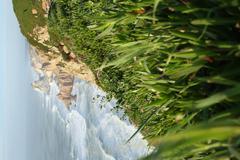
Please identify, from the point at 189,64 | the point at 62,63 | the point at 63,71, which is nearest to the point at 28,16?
the point at 63,71

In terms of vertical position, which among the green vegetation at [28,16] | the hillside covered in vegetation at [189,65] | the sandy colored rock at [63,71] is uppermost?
the hillside covered in vegetation at [189,65]

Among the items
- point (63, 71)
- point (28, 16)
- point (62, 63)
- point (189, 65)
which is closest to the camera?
point (189, 65)

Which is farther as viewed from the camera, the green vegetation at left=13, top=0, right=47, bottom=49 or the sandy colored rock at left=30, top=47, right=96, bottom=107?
the green vegetation at left=13, top=0, right=47, bottom=49

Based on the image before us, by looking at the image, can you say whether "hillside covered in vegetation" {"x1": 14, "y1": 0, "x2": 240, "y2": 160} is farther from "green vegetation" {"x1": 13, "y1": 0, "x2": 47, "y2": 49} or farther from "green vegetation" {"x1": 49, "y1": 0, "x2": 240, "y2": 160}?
"green vegetation" {"x1": 13, "y1": 0, "x2": 47, "y2": 49}

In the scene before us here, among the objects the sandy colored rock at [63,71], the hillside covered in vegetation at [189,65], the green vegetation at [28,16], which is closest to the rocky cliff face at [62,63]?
A: the sandy colored rock at [63,71]

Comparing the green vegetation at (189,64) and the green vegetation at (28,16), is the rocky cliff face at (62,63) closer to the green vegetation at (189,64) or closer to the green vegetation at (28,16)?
the green vegetation at (28,16)

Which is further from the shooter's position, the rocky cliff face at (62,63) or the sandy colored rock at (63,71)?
the sandy colored rock at (63,71)

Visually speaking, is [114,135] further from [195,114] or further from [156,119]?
[195,114]

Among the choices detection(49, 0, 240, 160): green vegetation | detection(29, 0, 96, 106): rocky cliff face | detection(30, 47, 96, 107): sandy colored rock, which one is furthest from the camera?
detection(30, 47, 96, 107): sandy colored rock

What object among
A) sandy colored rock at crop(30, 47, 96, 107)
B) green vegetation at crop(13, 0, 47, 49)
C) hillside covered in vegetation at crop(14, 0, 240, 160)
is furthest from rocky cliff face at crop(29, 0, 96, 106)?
hillside covered in vegetation at crop(14, 0, 240, 160)

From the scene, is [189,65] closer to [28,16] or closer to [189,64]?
Answer: [189,64]

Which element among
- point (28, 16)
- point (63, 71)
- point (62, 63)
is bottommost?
point (63, 71)

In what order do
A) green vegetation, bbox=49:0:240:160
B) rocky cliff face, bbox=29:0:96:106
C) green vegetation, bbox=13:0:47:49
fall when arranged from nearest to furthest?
green vegetation, bbox=49:0:240:160, rocky cliff face, bbox=29:0:96:106, green vegetation, bbox=13:0:47:49

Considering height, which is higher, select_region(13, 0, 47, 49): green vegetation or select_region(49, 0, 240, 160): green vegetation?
select_region(49, 0, 240, 160): green vegetation
